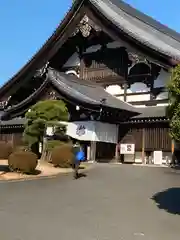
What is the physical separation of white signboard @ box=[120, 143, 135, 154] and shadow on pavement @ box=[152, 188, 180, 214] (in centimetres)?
993

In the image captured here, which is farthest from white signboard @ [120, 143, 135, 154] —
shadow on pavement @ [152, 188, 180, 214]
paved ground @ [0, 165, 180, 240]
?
shadow on pavement @ [152, 188, 180, 214]

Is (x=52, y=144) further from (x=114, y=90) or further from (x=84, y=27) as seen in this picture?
(x=84, y=27)

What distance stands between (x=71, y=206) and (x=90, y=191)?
2.58 metres

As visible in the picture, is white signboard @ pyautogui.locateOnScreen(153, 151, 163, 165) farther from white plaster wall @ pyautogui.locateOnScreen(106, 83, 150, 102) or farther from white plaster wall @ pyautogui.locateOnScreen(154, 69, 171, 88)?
white plaster wall @ pyautogui.locateOnScreen(154, 69, 171, 88)

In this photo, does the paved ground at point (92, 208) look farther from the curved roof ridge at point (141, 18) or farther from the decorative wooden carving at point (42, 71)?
the curved roof ridge at point (141, 18)

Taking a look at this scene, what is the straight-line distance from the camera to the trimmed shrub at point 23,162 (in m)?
16.2

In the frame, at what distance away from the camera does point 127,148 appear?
23.9m

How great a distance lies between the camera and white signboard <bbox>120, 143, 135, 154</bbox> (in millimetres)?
23625

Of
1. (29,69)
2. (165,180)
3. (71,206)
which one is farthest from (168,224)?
(29,69)

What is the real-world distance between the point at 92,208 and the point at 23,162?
6297 millimetres

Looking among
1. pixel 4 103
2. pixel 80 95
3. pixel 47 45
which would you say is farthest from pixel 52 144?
pixel 4 103

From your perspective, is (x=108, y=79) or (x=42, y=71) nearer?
(x=108, y=79)

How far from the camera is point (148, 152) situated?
76.6ft

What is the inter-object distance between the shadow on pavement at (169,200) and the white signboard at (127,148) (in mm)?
9925
